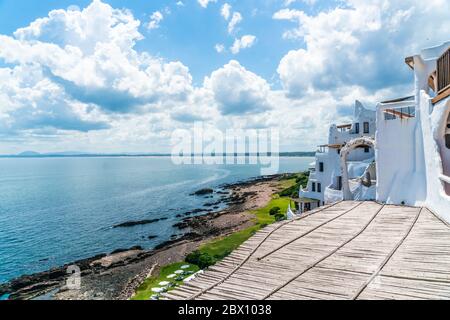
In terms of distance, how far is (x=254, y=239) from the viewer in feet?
28.6

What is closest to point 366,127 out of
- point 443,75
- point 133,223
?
point 443,75

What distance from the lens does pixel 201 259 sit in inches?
1159

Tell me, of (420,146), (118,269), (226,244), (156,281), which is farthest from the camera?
(226,244)

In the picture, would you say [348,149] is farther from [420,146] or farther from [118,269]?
[118,269]

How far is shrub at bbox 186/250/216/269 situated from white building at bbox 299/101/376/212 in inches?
514

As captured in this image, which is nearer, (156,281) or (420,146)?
(420,146)

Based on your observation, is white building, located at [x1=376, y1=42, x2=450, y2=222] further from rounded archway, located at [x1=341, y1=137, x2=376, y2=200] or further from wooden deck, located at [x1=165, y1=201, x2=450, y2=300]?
wooden deck, located at [x1=165, y1=201, x2=450, y2=300]

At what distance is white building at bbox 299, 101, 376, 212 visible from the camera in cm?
3131

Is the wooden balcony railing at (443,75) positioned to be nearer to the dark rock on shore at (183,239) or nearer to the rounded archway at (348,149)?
the rounded archway at (348,149)

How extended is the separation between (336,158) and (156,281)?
21.9 metres

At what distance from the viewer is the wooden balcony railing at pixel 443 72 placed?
13.1 meters

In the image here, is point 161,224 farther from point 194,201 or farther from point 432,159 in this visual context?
point 432,159
